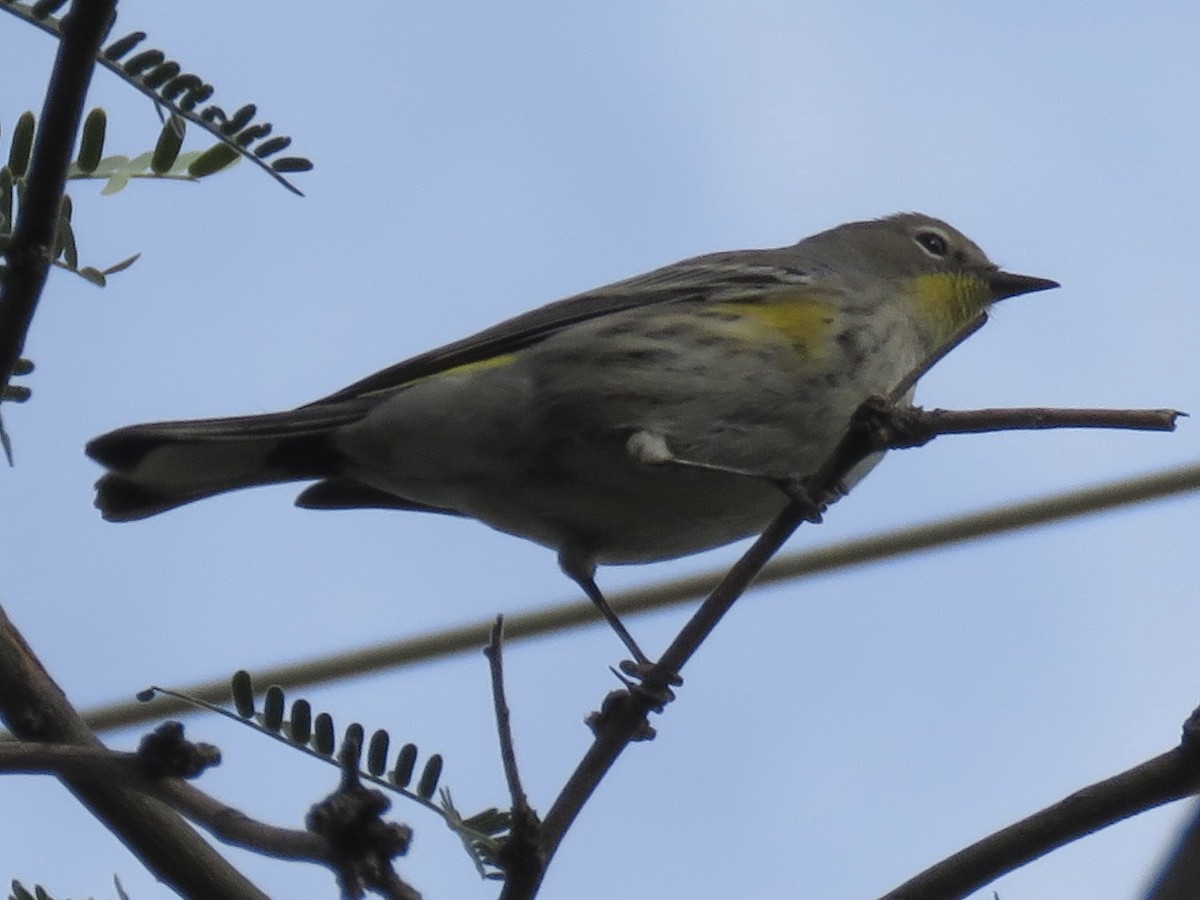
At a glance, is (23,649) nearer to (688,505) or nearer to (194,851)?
(194,851)

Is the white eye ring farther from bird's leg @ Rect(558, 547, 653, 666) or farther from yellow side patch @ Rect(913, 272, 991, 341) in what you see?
bird's leg @ Rect(558, 547, 653, 666)

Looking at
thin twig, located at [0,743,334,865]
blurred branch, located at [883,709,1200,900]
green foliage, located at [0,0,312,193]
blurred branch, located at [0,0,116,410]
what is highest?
green foliage, located at [0,0,312,193]

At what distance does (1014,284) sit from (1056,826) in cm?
540

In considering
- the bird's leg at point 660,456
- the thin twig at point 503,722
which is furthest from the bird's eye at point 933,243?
the thin twig at point 503,722

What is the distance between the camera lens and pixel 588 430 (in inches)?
201

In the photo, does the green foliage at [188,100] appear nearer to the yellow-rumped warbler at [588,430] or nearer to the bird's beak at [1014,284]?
the yellow-rumped warbler at [588,430]

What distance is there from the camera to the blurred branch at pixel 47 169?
211 centimetres

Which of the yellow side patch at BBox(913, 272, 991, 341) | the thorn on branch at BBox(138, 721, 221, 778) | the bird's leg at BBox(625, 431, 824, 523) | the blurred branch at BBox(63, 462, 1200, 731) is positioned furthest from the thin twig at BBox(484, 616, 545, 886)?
the yellow side patch at BBox(913, 272, 991, 341)

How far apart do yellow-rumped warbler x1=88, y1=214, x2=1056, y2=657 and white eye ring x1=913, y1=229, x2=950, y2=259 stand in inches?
71.5

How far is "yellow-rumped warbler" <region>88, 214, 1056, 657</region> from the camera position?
4.96 meters

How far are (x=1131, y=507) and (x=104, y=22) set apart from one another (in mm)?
3085

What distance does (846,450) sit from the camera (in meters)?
2.65

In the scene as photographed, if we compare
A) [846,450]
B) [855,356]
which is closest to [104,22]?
[846,450]

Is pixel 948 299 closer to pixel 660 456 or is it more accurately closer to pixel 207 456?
pixel 660 456
